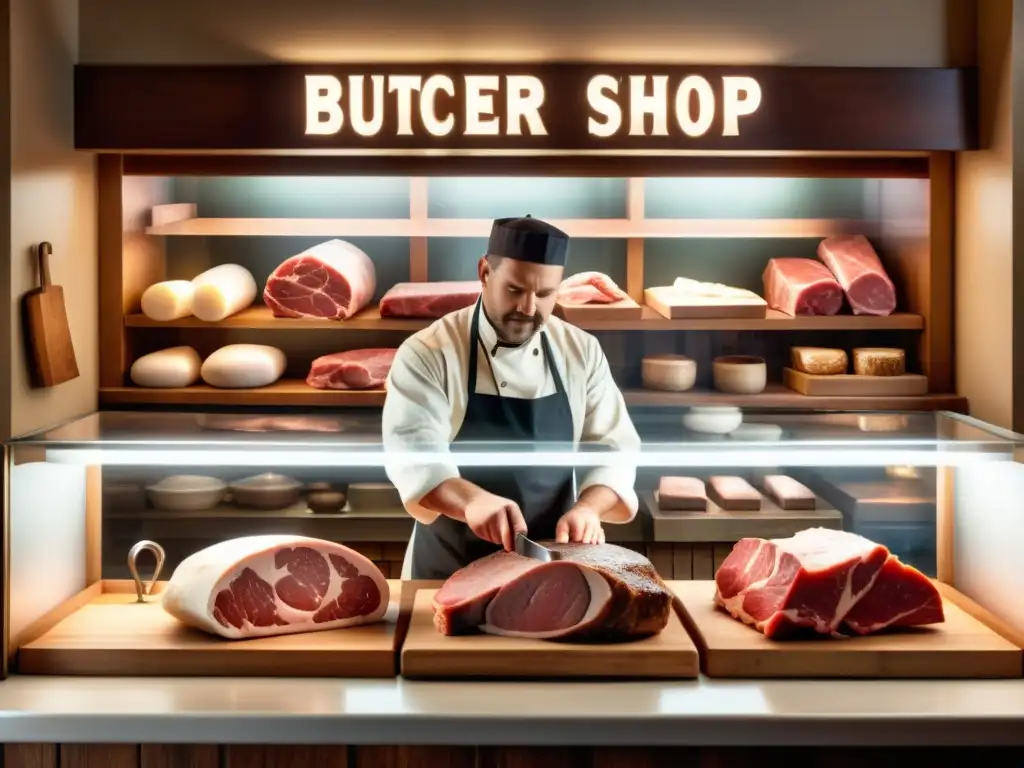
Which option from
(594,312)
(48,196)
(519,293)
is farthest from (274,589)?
(594,312)

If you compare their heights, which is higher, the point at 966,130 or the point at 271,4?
the point at 271,4

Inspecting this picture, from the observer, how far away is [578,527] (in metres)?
2.96

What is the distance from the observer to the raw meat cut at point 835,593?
8.94 feet

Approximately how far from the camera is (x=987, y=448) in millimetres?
2795

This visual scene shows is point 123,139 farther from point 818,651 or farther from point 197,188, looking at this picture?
point 818,651

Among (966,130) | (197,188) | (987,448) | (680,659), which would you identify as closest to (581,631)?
(680,659)

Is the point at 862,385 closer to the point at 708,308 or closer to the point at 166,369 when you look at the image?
the point at 708,308

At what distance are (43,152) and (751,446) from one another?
2.09 metres

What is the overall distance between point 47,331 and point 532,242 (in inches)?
52.0

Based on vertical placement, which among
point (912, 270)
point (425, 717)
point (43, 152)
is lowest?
point (425, 717)

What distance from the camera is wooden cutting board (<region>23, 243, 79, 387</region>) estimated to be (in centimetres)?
322

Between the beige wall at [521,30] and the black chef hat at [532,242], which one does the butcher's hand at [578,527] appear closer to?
the black chef hat at [532,242]

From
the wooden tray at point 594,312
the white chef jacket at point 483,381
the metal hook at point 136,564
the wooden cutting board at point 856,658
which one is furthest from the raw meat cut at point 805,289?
the metal hook at point 136,564

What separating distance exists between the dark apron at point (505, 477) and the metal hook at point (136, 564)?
0.67 metres
